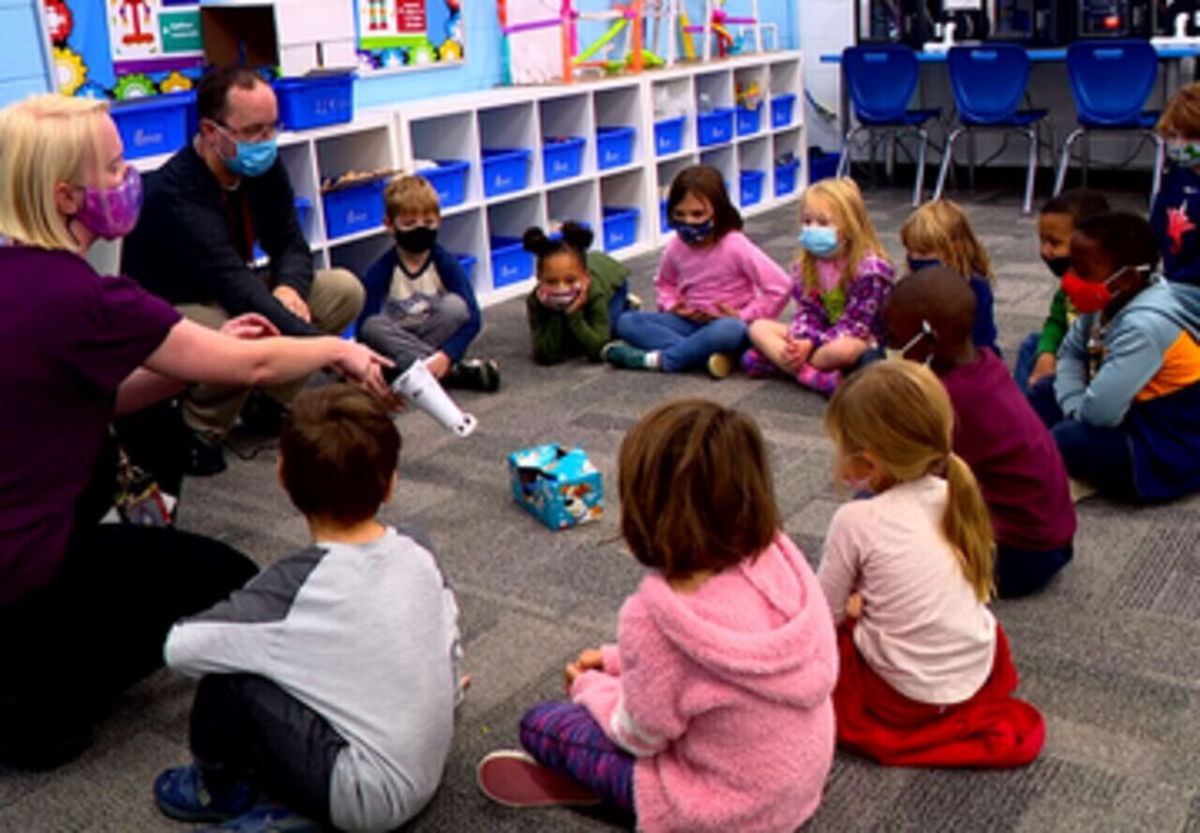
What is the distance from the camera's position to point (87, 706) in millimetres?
2139

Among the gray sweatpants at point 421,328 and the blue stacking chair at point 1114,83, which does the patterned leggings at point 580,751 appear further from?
the blue stacking chair at point 1114,83

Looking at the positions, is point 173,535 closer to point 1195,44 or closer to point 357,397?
point 357,397

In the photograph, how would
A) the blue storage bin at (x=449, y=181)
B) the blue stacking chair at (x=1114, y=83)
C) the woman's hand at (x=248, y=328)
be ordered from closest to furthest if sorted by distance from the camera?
the woman's hand at (x=248, y=328), the blue storage bin at (x=449, y=181), the blue stacking chair at (x=1114, y=83)

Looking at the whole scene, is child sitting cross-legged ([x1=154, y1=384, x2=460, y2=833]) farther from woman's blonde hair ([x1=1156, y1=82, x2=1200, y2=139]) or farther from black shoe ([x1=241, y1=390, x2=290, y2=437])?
woman's blonde hair ([x1=1156, y1=82, x2=1200, y2=139])

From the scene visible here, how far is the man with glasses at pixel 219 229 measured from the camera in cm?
331

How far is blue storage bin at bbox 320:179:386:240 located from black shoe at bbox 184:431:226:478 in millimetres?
1161

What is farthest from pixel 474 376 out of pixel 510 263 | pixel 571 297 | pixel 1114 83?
pixel 1114 83

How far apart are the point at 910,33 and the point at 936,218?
3.82 m

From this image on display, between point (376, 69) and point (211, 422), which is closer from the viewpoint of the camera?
point (211, 422)

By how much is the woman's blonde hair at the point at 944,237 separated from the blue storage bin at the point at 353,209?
1992mm

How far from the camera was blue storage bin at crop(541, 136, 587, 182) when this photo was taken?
17.5 ft

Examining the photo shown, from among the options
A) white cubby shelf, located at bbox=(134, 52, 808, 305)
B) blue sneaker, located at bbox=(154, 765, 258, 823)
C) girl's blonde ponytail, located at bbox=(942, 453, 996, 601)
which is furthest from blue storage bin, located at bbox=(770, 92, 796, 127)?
blue sneaker, located at bbox=(154, 765, 258, 823)

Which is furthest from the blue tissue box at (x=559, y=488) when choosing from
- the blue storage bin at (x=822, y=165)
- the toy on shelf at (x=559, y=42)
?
the blue storage bin at (x=822, y=165)

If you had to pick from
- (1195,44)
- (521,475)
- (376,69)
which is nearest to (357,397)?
(521,475)
